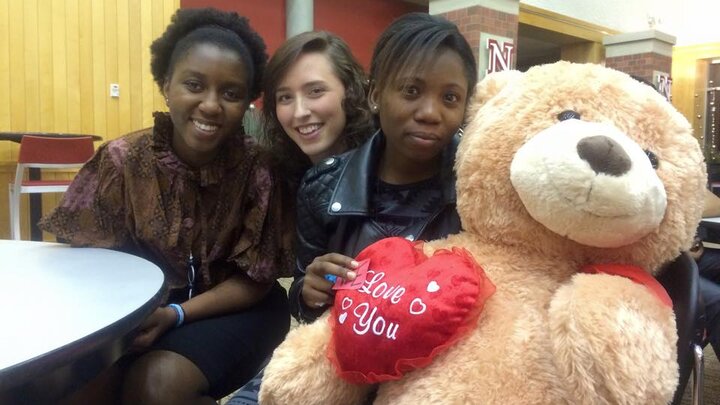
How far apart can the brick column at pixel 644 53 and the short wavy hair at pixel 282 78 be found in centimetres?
680

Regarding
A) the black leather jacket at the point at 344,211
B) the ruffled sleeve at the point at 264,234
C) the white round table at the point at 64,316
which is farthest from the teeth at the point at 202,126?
the white round table at the point at 64,316

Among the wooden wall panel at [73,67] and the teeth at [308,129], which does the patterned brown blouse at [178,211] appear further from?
the wooden wall panel at [73,67]

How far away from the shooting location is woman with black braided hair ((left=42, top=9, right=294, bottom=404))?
1.31 meters

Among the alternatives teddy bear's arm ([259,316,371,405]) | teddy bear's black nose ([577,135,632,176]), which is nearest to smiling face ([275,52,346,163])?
teddy bear's arm ([259,316,371,405])

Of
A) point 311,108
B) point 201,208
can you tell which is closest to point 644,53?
point 311,108

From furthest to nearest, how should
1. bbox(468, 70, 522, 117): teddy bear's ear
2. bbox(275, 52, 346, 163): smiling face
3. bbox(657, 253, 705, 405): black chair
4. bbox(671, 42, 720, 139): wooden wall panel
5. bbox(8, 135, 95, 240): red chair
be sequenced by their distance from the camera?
bbox(671, 42, 720, 139): wooden wall panel, bbox(8, 135, 95, 240): red chair, bbox(275, 52, 346, 163): smiling face, bbox(468, 70, 522, 117): teddy bear's ear, bbox(657, 253, 705, 405): black chair

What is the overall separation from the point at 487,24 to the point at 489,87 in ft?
13.5

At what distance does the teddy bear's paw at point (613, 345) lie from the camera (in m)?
0.66

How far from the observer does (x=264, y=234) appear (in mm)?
1396

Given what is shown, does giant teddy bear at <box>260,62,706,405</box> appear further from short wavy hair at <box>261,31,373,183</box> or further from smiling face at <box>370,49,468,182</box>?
short wavy hair at <box>261,31,373,183</box>

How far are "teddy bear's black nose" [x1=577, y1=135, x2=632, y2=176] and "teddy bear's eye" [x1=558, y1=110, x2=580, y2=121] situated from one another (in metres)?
0.09

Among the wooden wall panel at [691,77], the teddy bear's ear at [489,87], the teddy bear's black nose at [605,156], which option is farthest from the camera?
the wooden wall panel at [691,77]

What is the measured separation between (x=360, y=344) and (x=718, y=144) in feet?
33.5

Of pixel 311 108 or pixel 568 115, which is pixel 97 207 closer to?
pixel 311 108
